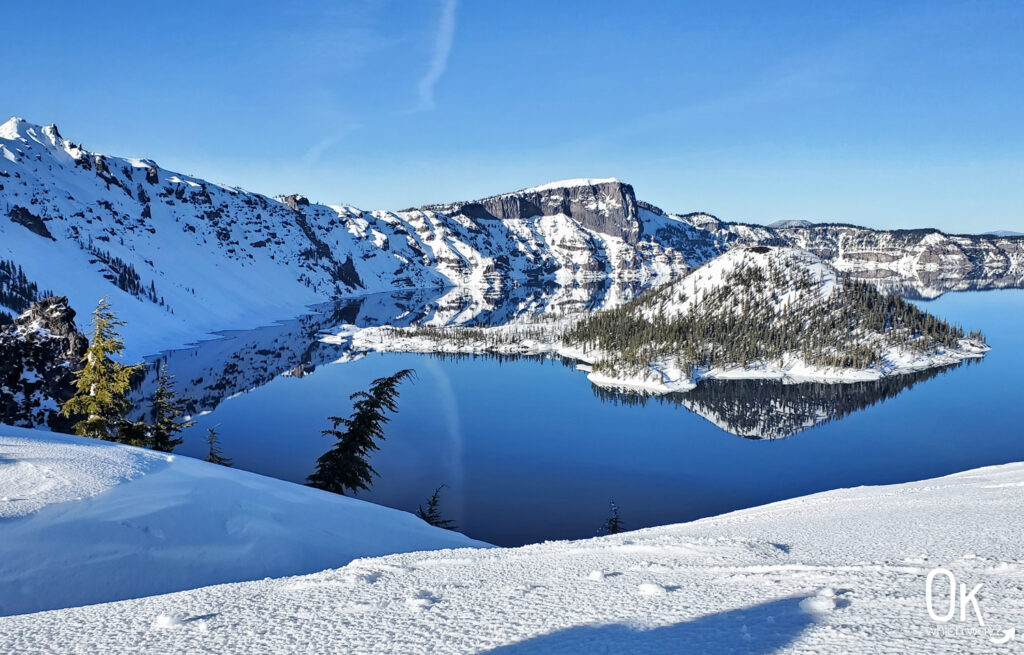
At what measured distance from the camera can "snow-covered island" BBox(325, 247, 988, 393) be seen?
359 ft

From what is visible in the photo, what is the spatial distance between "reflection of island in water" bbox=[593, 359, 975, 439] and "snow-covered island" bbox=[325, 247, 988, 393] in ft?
12.6

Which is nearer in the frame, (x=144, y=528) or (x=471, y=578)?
(x=471, y=578)

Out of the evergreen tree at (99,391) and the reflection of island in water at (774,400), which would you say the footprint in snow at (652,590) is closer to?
the evergreen tree at (99,391)

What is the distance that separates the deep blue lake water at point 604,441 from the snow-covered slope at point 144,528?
30.2 meters

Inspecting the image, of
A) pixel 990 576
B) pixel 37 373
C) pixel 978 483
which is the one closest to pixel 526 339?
pixel 37 373

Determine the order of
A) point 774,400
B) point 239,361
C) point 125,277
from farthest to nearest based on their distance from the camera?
point 125,277
point 239,361
point 774,400

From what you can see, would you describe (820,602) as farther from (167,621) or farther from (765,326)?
(765,326)

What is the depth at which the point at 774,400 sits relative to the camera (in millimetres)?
91500

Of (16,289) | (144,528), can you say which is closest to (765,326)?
(144,528)

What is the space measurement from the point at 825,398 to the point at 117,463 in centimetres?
10062

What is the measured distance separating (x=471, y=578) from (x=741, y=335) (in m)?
129

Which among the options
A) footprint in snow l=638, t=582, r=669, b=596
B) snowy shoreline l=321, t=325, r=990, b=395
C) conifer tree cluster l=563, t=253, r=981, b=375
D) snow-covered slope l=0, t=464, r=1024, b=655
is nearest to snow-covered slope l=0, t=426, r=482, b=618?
snow-covered slope l=0, t=464, r=1024, b=655

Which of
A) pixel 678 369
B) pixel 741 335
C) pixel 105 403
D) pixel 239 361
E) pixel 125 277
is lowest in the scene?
pixel 678 369

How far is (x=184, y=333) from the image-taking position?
150375mm
